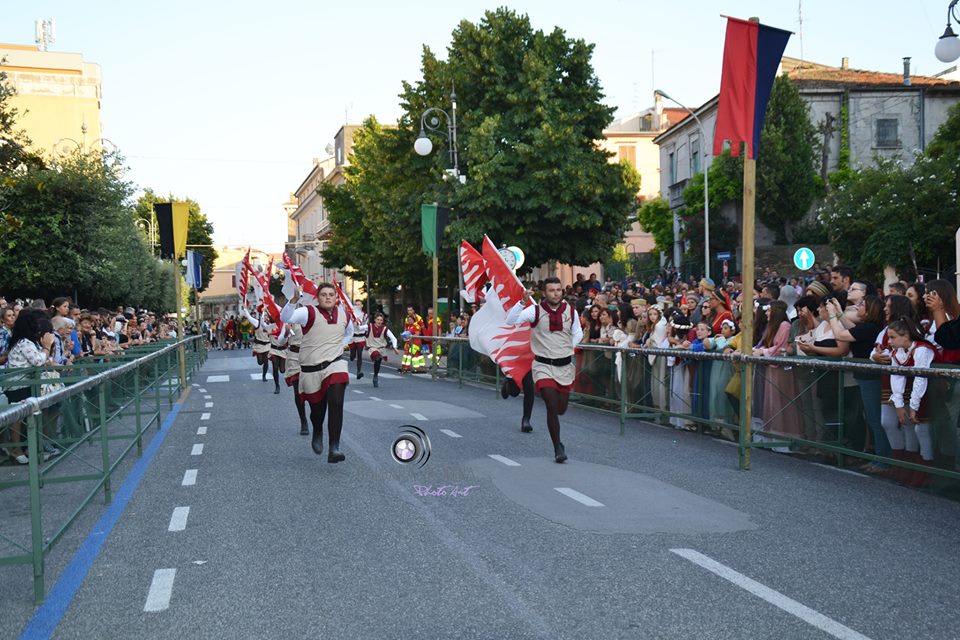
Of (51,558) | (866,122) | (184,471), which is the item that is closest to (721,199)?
(866,122)

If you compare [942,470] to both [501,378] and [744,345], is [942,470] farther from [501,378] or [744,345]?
[501,378]

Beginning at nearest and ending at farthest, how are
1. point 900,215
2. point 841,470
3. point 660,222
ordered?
point 841,470 < point 900,215 < point 660,222

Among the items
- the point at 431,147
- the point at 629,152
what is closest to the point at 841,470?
the point at 431,147

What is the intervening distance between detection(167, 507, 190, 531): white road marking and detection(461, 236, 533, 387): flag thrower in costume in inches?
187

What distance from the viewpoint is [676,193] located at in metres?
53.8

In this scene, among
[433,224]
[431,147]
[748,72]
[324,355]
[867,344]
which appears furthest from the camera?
[431,147]

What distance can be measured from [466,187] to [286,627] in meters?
27.8

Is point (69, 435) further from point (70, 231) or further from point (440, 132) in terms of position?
point (70, 231)

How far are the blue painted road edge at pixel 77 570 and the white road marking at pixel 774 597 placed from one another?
11.7ft

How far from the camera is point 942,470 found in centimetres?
786

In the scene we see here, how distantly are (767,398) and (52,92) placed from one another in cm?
5633

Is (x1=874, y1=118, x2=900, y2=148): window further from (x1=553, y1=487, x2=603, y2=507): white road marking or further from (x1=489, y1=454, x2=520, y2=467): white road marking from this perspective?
(x1=553, y1=487, x2=603, y2=507): white road marking

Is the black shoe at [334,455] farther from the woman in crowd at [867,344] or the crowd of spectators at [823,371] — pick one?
the woman in crowd at [867,344]

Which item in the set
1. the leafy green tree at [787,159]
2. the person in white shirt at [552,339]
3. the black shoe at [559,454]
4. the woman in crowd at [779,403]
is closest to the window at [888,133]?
the leafy green tree at [787,159]
